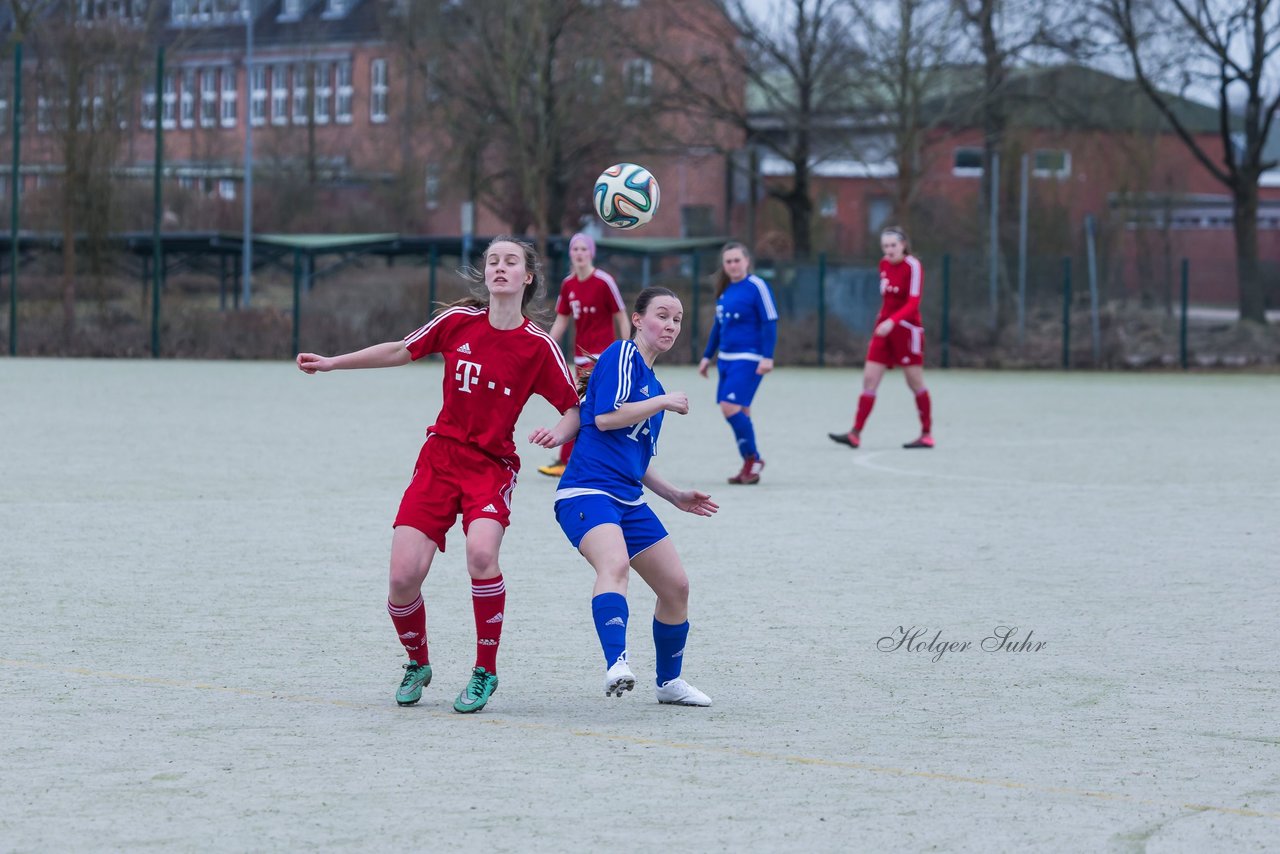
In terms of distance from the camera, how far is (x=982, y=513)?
11.9 metres

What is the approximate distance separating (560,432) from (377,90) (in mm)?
60494

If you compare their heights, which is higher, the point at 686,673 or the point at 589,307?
the point at 589,307

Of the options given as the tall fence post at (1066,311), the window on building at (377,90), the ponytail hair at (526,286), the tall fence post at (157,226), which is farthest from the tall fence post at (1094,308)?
the window on building at (377,90)

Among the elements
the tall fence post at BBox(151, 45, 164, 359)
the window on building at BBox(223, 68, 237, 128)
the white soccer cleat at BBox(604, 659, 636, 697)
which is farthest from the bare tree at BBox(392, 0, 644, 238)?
the white soccer cleat at BBox(604, 659, 636, 697)

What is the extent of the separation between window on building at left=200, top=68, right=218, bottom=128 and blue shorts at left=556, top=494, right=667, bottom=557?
6454 centimetres

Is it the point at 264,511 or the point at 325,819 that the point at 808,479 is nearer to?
the point at 264,511

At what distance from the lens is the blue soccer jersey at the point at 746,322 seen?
45.3 feet

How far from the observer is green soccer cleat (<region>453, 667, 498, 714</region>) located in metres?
6.04

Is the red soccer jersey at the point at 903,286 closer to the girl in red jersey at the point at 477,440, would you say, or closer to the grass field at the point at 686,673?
the grass field at the point at 686,673

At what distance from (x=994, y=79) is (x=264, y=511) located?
27423mm

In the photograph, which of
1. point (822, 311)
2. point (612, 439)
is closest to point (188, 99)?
point (822, 311)

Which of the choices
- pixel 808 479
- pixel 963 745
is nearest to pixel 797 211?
pixel 808 479

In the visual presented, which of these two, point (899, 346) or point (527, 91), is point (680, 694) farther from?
point (527, 91)

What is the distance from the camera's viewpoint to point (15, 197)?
33.0 m
